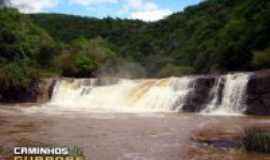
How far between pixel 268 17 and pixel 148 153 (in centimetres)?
2535

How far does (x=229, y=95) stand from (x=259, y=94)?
5.45 ft

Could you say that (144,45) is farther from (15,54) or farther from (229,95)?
(229,95)

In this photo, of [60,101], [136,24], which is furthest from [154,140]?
[136,24]

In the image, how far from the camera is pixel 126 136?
14.2 meters

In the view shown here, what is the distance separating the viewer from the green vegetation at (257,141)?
10.8m

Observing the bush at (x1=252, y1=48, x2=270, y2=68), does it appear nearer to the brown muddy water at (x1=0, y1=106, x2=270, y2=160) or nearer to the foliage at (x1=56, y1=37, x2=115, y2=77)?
the brown muddy water at (x1=0, y1=106, x2=270, y2=160)

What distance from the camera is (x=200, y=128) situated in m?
15.9

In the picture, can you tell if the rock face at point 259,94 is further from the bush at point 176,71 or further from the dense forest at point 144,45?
the bush at point 176,71

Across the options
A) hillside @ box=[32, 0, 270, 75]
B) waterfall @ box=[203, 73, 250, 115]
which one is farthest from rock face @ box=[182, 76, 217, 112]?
hillside @ box=[32, 0, 270, 75]

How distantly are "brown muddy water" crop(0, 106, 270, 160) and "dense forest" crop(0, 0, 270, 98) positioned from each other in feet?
16.8

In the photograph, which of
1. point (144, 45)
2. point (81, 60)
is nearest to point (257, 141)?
point (81, 60)

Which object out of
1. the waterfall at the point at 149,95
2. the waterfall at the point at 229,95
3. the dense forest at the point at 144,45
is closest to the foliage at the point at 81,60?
the dense forest at the point at 144,45

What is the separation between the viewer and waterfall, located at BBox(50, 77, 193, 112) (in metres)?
25.7

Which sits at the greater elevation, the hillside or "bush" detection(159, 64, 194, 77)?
the hillside
